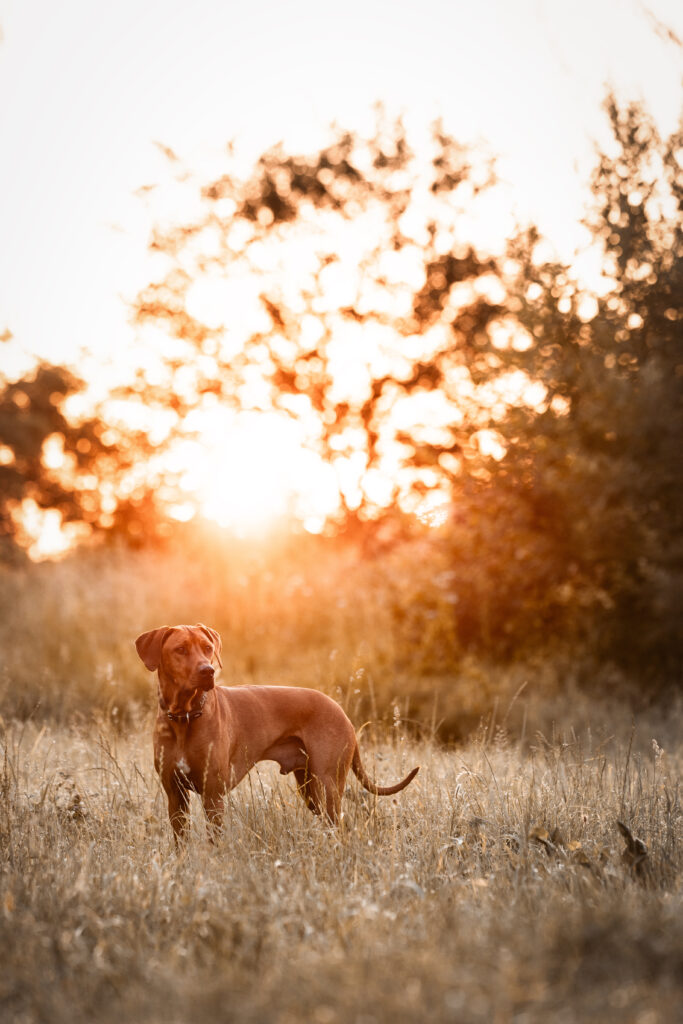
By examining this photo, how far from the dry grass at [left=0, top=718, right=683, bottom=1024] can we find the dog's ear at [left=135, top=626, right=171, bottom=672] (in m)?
0.86

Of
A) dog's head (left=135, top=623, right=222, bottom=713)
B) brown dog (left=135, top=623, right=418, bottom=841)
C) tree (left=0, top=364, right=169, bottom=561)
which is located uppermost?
tree (left=0, top=364, right=169, bottom=561)

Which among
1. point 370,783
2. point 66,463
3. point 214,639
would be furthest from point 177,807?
point 66,463

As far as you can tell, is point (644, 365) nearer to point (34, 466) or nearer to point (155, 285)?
point (155, 285)

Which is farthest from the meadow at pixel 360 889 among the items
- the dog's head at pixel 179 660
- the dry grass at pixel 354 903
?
the dog's head at pixel 179 660

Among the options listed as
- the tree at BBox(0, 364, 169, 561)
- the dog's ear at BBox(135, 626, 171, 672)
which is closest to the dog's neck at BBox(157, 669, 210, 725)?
the dog's ear at BBox(135, 626, 171, 672)

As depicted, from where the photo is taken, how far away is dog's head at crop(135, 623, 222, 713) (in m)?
4.57

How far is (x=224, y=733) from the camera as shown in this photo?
477 centimetres

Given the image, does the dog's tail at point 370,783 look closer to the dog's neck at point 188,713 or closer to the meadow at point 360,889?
the meadow at point 360,889

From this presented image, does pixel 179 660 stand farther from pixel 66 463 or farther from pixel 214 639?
pixel 66 463

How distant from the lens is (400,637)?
1088 cm

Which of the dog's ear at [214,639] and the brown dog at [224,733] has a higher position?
the dog's ear at [214,639]

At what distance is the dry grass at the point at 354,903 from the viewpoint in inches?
101

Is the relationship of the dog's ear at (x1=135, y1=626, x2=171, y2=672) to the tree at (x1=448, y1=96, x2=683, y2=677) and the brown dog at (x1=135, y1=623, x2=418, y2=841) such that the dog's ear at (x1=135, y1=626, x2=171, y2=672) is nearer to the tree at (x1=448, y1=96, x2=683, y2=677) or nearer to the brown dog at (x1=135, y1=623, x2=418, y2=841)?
the brown dog at (x1=135, y1=623, x2=418, y2=841)

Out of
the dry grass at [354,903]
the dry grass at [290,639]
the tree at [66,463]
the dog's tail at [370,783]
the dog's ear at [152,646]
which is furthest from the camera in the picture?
the tree at [66,463]
